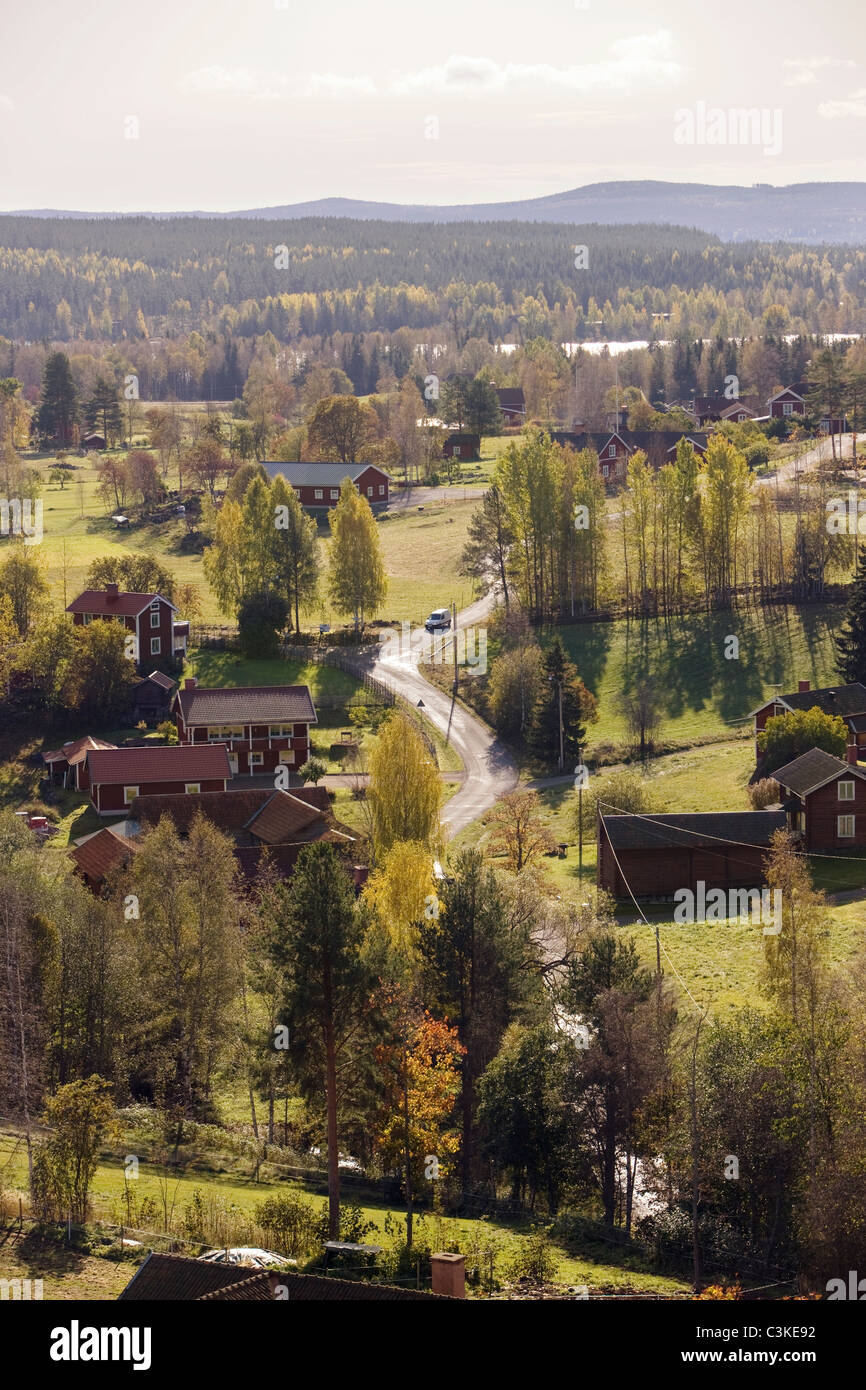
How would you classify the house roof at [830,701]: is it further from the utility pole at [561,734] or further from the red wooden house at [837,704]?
the utility pole at [561,734]

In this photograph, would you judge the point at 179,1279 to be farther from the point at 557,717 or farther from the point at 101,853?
the point at 557,717

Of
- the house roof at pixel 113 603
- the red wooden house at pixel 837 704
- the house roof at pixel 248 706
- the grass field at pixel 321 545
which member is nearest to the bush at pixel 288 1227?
the red wooden house at pixel 837 704

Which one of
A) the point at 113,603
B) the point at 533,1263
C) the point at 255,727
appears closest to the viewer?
the point at 533,1263

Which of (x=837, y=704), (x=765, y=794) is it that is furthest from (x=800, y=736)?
(x=837, y=704)

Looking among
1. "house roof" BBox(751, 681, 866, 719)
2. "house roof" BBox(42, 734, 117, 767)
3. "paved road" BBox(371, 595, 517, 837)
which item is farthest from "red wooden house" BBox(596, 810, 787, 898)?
"house roof" BBox(42, 734, 117, 767)

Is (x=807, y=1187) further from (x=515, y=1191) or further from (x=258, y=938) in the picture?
(x=258, y=938)

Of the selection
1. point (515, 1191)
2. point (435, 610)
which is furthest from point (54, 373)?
point (515, 1191)
